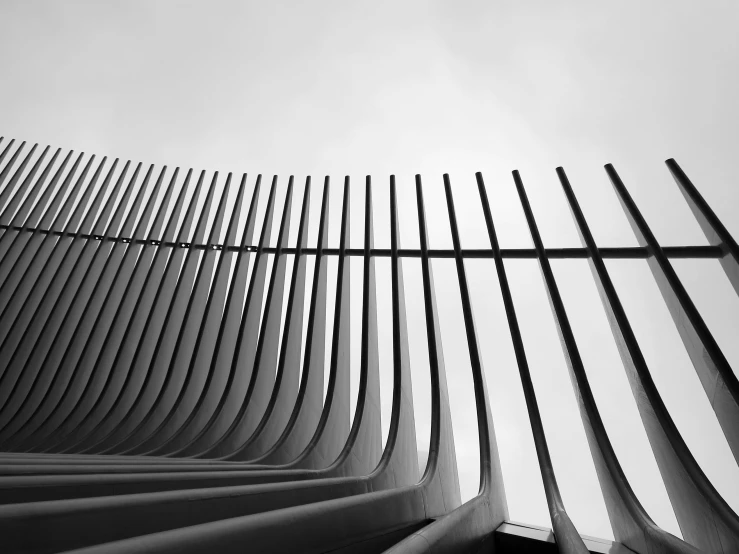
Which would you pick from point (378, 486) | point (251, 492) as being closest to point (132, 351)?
point (378, 486)

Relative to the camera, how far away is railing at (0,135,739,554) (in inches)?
51.4

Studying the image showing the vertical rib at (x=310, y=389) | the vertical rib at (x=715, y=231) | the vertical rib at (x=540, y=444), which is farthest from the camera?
the vertical rib at (x=310, y=389)

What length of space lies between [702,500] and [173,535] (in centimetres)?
183

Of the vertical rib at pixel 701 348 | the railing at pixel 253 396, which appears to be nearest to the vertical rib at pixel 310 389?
the railing at pixel 253 396

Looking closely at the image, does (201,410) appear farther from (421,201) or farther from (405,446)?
(421,201)

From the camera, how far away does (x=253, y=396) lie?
3.93m

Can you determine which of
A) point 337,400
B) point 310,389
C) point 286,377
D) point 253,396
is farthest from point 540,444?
point 253,396

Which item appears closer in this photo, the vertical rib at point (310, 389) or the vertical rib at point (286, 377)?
the vertical rib at point (310, 389)

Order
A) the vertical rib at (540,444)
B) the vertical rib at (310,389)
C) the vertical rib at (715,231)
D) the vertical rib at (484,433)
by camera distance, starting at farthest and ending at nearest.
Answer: the vertical rib at (310,389) → the vertical rib at (715,231) → the vertical rib at (484,433) → the vertical rib at (540,444)

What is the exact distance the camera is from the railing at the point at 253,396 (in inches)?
51.4

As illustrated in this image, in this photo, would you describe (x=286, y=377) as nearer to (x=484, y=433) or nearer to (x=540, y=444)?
(x=484, y=433)

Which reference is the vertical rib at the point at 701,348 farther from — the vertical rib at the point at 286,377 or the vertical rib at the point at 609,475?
the vertical rib at the point at 286,377

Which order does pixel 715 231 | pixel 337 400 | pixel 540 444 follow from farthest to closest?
pixel 337 400 → pixel 715 231 → pixel 540 444

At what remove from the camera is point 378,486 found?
7.68 feet
